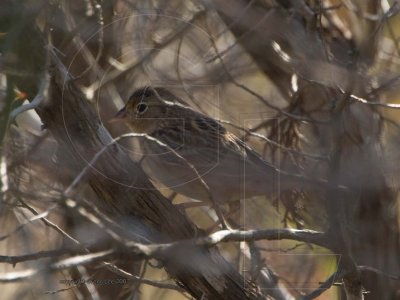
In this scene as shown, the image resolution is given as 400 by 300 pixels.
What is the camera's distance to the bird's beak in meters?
4.29

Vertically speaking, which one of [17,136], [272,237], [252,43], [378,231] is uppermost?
[252,43]

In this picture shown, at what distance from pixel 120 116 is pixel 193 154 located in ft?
1.71

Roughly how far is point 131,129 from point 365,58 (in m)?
1.32

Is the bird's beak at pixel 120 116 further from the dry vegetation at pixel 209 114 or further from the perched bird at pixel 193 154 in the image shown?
the dry vegetation at pixel 209 114

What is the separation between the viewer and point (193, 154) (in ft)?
13.2

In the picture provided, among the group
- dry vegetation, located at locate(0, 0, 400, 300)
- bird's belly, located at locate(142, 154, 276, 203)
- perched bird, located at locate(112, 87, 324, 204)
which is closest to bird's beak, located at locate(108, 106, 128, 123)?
perched bird, located at locate(112, 87, 324, 204)

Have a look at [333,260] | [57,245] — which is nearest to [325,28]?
[333,260]

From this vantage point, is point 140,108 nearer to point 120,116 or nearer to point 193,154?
point 120,116

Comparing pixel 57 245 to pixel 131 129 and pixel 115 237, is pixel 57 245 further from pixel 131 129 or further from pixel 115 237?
pixel 115 237

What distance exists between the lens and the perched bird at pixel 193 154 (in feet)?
11.9

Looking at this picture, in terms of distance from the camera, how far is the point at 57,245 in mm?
3861

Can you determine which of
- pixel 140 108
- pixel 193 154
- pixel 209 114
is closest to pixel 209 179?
pixel 193 154

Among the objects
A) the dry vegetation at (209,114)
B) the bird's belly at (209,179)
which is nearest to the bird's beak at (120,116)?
the dry vegetation at (209,114)

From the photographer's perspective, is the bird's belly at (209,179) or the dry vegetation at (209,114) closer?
the dry vegetation at (209,114)
